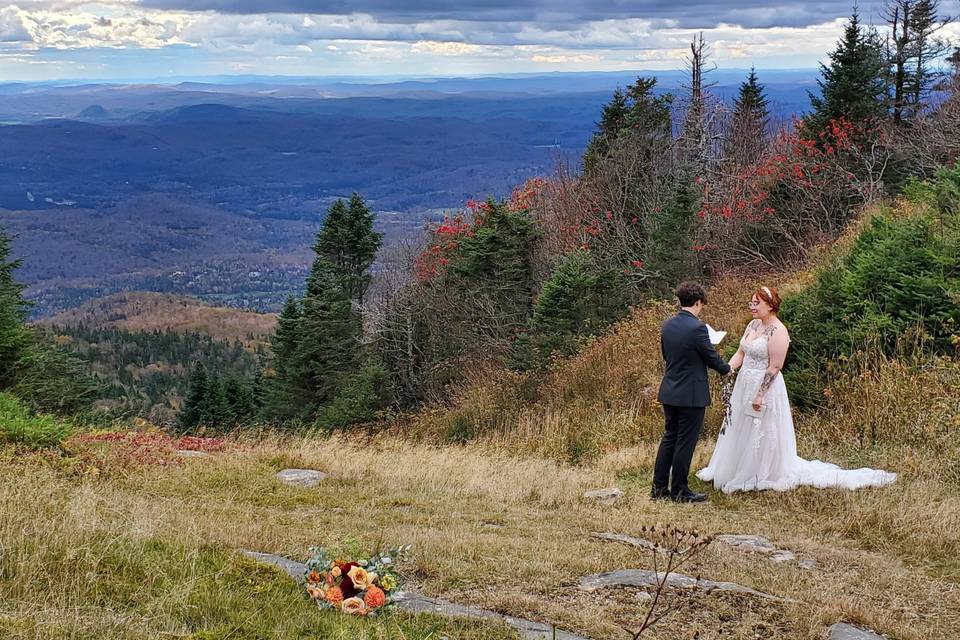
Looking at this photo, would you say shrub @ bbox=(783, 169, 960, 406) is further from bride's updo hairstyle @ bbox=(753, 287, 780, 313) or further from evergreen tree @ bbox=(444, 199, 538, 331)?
evergreen tree @ bbox=(444, 199, 538, 331)

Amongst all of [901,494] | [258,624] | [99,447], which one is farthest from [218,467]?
[901,494]

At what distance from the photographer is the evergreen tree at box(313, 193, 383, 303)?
39594 millimetres

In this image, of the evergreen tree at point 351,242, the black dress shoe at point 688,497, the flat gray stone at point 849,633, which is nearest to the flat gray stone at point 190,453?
the black dress shoe at point 688,497

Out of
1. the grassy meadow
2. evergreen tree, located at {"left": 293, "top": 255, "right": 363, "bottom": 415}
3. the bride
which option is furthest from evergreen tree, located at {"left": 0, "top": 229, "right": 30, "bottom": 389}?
the bride

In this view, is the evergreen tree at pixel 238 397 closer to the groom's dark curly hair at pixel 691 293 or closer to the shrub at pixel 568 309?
the shrub at pixel 568 309

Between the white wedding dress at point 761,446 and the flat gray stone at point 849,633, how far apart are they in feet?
11.6

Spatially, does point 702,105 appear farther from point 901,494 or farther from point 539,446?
point 901,494

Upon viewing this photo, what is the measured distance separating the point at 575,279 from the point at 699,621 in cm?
1790

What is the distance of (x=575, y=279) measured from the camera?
21.7m

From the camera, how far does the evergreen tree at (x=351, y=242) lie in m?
39.6

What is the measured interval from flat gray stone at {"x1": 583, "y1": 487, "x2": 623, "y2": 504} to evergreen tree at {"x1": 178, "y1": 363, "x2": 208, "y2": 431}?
4076 cm

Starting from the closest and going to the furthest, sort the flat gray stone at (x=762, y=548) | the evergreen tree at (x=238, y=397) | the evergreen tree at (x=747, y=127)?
the flat gray stone at (x=762, y=548) < the evergreen tree at (x=747, y=127) < the evergreen tree at (x=238, y=397)

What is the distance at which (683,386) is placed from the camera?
725 centimetres

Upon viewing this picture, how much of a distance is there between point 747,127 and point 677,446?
3740 cm
